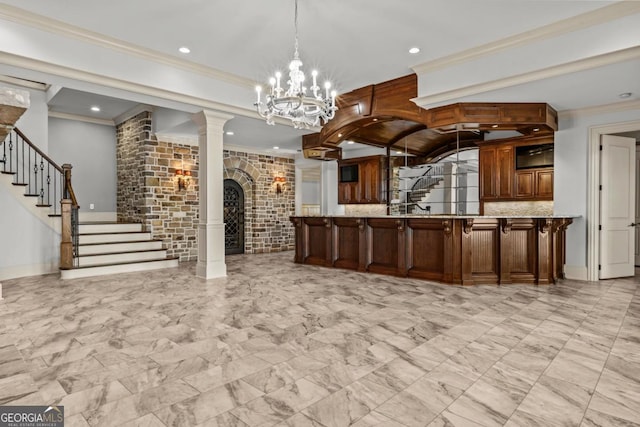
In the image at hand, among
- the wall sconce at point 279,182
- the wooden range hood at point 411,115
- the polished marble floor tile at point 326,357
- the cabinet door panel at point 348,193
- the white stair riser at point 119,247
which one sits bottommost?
the polished marble floor tile at point 326,357

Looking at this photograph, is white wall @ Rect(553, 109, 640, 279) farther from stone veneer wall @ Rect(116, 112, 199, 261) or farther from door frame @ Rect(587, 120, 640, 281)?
stone veneer wall @ Rect(116, 112, 199, 261)

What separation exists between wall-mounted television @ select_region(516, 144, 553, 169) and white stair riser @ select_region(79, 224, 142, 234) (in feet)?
27.1

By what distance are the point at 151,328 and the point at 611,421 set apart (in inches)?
136

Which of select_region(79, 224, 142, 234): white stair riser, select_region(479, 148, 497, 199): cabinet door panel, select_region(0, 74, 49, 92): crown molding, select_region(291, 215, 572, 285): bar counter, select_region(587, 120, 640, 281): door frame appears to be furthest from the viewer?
select_region(479, 148, 497, 199): cabinet door panel

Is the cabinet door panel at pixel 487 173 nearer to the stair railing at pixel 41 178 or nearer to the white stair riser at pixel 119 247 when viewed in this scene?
the white stair riser at pixel 119 247

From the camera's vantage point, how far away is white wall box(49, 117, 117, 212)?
838cm

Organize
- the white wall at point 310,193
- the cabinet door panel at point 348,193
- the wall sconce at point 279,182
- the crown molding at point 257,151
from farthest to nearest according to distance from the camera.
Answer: the white wall at point 310,193 → the wall sconce at point 279,182 → the cabinet door panel at point 348,193 → the crown molding at point 257,151

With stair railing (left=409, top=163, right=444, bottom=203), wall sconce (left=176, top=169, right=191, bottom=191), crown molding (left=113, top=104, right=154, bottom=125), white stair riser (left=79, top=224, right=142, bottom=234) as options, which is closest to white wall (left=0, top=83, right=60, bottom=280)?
white stair riser (left=79, top=224, right=142, bottom=234)

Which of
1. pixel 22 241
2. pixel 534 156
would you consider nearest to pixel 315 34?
pixel 534 156

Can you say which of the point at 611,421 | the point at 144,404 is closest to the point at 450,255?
the point at 611,421

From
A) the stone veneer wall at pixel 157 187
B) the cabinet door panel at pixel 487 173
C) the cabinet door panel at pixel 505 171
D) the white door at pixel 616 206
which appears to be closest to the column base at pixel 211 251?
the stone veneer wall at pixel 157 187

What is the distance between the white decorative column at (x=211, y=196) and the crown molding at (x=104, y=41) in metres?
0.67

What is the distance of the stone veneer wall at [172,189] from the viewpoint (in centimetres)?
798

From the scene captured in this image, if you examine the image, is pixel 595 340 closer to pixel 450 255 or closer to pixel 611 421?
pixel 611 421
